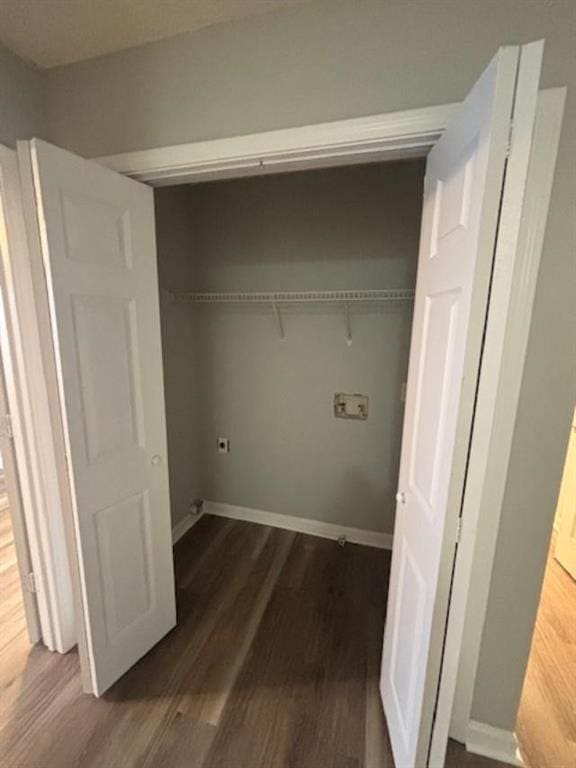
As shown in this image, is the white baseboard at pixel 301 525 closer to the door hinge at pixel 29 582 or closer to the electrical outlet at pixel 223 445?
the electrical outlet at pixel 223 445

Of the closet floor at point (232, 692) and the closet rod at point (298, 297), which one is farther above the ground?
the closet rod at point (298, 297)

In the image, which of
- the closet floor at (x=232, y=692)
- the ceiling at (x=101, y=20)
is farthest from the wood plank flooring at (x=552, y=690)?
the ceiling at (x=101, y=20)

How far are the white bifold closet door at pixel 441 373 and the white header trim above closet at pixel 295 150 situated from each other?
0.32ft

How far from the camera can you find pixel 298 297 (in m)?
2.28

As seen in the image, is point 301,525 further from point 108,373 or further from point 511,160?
point 511,160

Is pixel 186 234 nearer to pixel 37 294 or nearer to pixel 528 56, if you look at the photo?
pixel 37 294

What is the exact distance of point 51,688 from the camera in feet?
4.90

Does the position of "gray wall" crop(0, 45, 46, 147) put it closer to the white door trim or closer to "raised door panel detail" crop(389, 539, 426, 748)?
the white door trim

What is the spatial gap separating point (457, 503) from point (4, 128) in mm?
1919

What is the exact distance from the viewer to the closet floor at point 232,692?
4.18ft

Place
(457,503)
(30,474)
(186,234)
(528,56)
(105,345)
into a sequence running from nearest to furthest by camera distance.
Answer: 1. (528,56)
2. (457,503)
3. (105,345)
4. (30,474)
5. (186,234)

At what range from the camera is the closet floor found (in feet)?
4.18

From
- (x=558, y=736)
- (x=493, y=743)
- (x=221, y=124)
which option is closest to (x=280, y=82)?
(x=221, y=124)

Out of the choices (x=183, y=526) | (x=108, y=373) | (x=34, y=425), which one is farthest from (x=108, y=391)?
(x=183, y=526)
